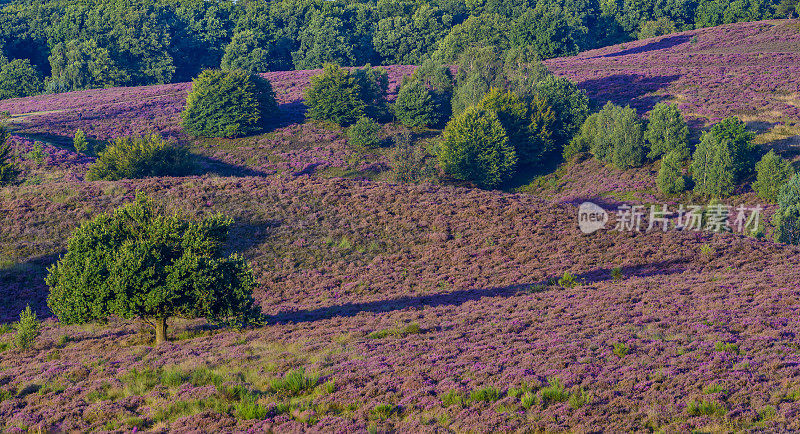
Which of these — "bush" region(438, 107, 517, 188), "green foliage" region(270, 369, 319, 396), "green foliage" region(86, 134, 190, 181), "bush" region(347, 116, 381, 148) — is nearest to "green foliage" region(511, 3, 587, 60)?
"bush" region(347, 116, 381, 148)

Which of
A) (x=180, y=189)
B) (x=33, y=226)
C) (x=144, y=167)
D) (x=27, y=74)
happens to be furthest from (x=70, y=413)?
(x=27, y=74)

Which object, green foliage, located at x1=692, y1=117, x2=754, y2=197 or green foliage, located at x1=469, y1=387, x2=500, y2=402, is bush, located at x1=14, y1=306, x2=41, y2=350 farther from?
green foliage, located at x1=692, y1=117, x2=754, y2=197

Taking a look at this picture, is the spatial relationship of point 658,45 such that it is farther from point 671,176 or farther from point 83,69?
point 83,69

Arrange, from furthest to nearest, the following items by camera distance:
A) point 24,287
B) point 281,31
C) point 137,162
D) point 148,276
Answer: point 281,31, point 137,162, point 24,287, point 148,276

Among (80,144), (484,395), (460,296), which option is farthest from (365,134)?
(484,395)

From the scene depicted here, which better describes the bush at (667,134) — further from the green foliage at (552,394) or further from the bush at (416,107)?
the green foliage at (552,394)
